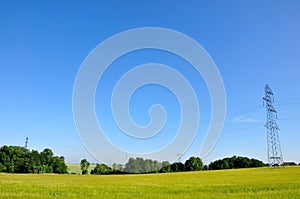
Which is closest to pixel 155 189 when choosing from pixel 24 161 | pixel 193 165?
pixel 193 165

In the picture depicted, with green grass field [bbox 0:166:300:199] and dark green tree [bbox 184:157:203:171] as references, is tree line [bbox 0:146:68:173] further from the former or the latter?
green grass field [bbox 0:166:300:199]

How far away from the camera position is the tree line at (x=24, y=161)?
347 ft

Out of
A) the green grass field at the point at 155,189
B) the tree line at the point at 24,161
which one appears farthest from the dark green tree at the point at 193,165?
the green grass field at the point at 155,189

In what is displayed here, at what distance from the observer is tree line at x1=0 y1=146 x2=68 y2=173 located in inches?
4168

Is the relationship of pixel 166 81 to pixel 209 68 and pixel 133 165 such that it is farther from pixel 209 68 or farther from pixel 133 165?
pixel 133 165

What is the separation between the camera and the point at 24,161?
10756 cm

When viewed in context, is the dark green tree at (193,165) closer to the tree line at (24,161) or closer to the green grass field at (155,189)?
the tree line at (24,161)

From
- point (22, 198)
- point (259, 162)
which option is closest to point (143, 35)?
point (22, 198)

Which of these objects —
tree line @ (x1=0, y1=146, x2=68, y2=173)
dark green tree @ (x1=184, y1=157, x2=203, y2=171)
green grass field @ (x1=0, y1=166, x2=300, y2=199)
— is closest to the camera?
green grass field @ (x1=0, y1=166, x2=300, y2=199)

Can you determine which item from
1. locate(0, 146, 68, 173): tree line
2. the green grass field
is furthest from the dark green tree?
the green grass field

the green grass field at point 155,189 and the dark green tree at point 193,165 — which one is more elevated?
the dark green tree at point 193,165

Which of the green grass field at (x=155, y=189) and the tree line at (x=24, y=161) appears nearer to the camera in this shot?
the green grass field at (x=155, y=189)

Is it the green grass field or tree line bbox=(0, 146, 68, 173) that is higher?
tree line bbox=(0, 146, 68, 173)

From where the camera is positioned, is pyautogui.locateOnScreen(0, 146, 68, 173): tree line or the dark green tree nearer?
pyautogui.locateOnScreen(0, 146, 68, 173): tree line
